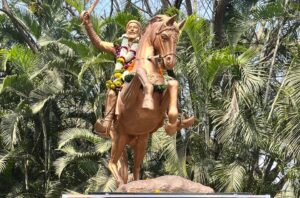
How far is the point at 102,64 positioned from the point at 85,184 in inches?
106

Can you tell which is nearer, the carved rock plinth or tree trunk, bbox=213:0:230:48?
the carved rock plinth

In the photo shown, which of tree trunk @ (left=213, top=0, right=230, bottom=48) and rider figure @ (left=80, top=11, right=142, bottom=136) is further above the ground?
tree trunk @ (left=213, top=0, right=230, bottom=48)

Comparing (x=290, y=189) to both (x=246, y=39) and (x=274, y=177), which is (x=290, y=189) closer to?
(x=274, y=177)

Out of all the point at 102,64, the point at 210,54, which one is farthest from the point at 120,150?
the point at 102,64

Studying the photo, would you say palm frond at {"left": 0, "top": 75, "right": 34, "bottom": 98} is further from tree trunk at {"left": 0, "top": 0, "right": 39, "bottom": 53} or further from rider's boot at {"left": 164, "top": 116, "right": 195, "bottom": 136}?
rider's boot at {"left": 164, "top": 116, "right": 195, "bottom": 136}

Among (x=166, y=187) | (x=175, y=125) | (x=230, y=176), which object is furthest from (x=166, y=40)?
(x=230, y=176)

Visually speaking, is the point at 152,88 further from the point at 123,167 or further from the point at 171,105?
the point at 123,167

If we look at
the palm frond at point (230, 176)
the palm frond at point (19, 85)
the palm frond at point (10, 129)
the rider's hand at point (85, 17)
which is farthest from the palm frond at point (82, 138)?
the rider's hand at point (85, 17)

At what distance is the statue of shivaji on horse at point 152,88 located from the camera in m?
6.21

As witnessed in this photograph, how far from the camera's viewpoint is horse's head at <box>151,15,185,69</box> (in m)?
6.23

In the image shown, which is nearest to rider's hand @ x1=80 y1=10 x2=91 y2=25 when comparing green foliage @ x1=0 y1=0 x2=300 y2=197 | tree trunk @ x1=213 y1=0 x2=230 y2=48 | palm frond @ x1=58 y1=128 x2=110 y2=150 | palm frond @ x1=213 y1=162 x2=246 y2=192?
green foliage @ x1=0 y1=0 x2=300 y2=197

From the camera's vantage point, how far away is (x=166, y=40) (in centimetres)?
632

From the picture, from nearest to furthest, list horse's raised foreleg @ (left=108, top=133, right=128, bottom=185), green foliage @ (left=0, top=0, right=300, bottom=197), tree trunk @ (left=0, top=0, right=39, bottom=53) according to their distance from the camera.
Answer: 1. horse's raised foreleg @ (left=108, top=133, right=128, bottom=185)
2. green foliage @ (left=0, top=0, right=300, bottom=197)
3. tree trunk @ (left=0, top=0, right=39, bottom=53)

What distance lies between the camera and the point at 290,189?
11180 mm
